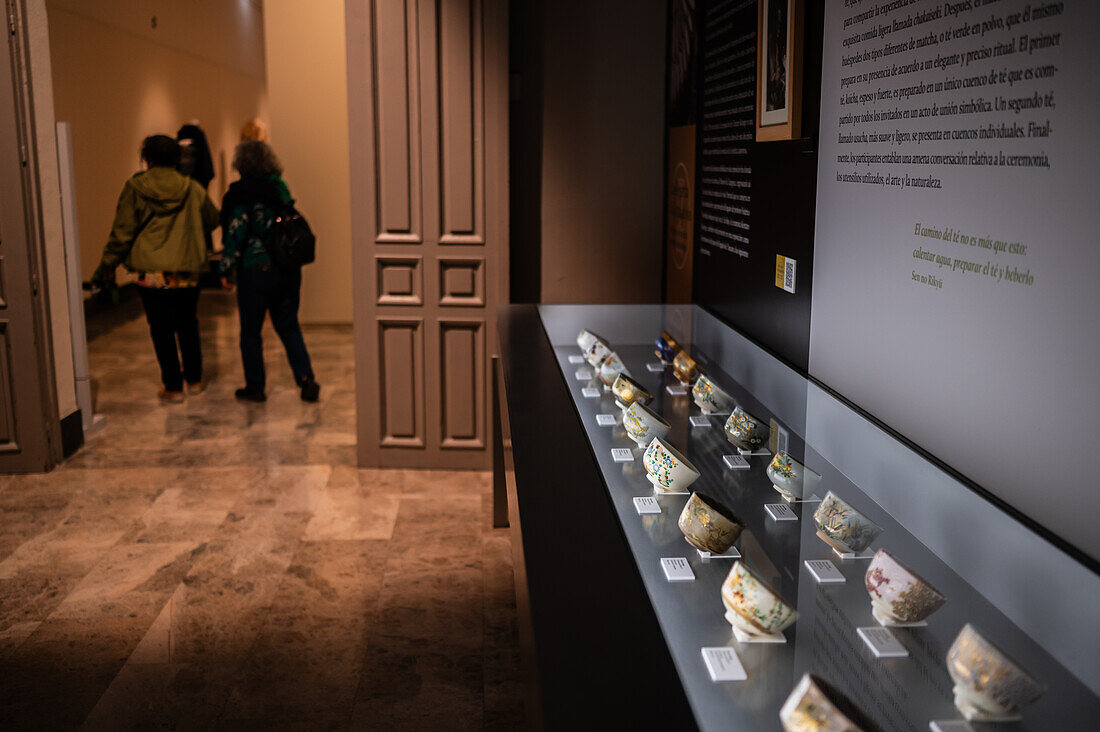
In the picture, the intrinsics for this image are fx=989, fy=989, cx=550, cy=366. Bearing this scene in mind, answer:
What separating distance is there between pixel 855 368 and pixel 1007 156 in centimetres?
82

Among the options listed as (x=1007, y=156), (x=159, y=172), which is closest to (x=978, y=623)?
(x=1007, y=156)

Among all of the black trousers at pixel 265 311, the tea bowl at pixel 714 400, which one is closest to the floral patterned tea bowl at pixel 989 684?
the tea bowl at pixel 714 400

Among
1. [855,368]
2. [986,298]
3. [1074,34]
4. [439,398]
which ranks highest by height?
[1074,34]

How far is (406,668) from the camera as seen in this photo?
9.90 feet

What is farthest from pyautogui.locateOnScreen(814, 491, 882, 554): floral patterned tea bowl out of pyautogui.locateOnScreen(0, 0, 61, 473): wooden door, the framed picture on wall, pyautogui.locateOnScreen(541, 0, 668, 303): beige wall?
pyautogui.locateOnScreen(0, 0, 61, 473): wooden door

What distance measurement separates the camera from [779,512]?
1817 mm

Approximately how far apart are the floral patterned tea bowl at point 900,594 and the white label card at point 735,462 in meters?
0.66

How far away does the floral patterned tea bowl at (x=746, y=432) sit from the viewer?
2.17 metres

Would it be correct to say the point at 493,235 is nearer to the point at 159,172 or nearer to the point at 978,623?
the point at 159,172

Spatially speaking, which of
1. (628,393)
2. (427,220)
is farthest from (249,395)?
(628,393)

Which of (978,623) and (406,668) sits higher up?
(978,623)

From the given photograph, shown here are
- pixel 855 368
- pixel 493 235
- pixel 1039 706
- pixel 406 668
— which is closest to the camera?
pixel 1039 706

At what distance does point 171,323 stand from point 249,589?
308 centimetres

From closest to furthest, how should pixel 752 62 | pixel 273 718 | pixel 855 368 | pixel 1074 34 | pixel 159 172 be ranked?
1. pixel 1074 34
2. pixel 855 368
3. pixel 273 718
4. pixel 752 62
5. pixel 159 172
